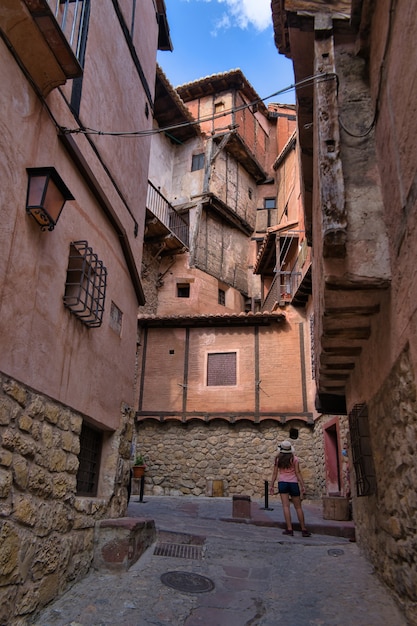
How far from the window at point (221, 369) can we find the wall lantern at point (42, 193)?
44.0 feet

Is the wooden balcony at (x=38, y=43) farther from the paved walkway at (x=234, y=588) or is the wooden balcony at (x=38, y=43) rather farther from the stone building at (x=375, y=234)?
the paved walkway at (x=234, y=588)

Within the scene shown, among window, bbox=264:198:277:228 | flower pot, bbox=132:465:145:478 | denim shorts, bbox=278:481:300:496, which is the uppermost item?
window, bbox=264:198:277:228

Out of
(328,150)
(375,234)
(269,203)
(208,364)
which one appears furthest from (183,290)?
(375,234)

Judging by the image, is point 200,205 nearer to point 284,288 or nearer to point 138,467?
point 284,288

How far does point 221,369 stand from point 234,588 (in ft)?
39.8

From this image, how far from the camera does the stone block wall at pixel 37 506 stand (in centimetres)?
358

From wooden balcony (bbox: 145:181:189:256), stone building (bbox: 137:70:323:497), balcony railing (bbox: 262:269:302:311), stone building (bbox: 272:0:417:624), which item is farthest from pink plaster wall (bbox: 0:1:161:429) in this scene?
wooden balcony (bbox: 145:181:189:256)

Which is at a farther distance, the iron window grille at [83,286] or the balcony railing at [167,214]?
the balcony railing at [167,214]

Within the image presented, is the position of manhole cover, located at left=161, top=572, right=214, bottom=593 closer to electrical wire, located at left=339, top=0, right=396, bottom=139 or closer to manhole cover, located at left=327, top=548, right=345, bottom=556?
manhole cover, located at left=327, top=548, right=345, bottom=556

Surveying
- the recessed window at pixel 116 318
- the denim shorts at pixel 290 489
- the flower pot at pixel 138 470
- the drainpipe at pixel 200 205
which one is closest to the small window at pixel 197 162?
the drainpipe at pixel 200 205

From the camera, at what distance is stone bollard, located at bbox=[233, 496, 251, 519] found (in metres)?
9.58

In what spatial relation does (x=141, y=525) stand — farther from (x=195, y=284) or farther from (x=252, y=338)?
(x=195, y=284)

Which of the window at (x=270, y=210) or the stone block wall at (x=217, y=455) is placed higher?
the window at (x=270, y=210)

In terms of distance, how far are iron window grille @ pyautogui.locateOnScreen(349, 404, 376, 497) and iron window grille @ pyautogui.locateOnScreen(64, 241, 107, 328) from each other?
313 centimetres
